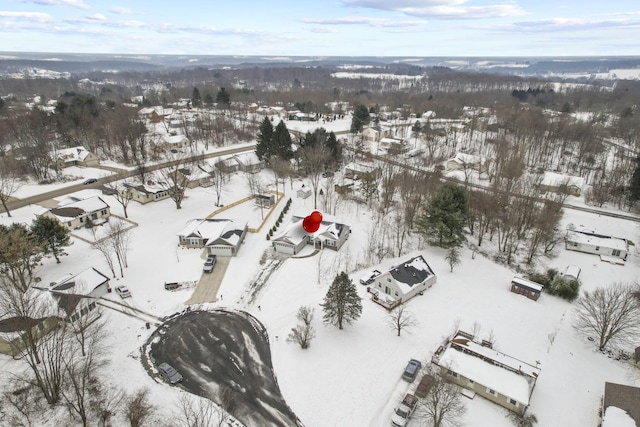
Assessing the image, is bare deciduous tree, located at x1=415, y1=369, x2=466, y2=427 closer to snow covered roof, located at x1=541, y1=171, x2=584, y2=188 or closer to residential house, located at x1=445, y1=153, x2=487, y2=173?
snow covered roof, located at x1=541, y1=171, x2=584, y2=188

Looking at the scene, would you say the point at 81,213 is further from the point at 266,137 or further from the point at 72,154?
the point at 266,137

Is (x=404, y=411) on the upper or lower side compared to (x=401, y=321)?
lower

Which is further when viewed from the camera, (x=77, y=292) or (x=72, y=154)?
(x=72, y=154)

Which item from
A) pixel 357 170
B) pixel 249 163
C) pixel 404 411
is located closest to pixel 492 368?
pixel 404 411

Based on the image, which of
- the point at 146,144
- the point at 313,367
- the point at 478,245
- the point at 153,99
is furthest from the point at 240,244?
the point at 153,99

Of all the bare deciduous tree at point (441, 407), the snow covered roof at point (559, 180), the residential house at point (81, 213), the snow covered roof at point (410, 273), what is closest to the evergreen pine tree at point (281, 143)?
the residential house at point (81, 213)

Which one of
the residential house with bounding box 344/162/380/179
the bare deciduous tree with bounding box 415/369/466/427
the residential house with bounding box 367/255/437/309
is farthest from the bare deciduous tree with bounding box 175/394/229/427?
the residential house with bounding box 344/162/380/179

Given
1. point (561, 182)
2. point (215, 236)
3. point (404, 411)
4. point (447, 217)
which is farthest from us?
point (561, 182)
